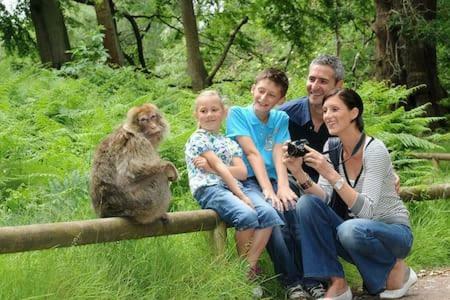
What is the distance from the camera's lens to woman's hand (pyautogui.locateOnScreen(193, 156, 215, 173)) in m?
4.77

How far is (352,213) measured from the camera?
4695 millimetres

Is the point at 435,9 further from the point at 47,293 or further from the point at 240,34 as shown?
the point at 47,293

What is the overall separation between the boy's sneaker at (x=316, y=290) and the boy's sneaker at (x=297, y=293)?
1.5 inches

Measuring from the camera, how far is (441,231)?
633 centimetres

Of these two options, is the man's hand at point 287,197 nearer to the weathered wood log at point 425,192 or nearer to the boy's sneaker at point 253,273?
the boy's sneaker at point 253,273

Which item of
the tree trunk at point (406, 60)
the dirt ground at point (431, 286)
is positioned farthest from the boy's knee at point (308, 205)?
the tree trunk at point (406, 60)

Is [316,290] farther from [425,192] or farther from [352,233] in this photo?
[425,192]

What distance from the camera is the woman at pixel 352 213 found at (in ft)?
14.7

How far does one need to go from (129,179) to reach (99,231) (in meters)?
0.43

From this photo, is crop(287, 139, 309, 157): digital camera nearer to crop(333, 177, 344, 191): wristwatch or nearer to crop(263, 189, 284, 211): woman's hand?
crop(333, 177, 344, 191): wristwatch

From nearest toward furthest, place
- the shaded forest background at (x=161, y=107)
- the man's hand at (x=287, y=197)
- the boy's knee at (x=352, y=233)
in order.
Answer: the shaded forest background at (x=161, y=107)
the boy's knee at (x=352, y=233)
the man's hand at (x=287, y=197)

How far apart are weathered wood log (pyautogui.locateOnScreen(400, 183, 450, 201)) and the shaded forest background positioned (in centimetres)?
25

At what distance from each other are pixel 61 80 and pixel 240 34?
803cm

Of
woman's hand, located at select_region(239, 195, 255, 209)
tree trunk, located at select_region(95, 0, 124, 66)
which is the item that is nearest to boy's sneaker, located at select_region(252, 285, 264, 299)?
woman's hand, located at select_region(239, 195, 255, 209)
